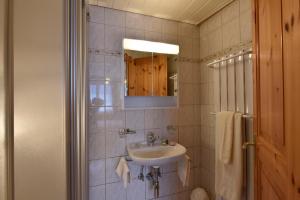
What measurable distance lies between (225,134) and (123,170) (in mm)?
1004

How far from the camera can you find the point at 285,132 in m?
0.62

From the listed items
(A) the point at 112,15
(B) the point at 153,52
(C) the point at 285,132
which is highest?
(A) the point at 112,15

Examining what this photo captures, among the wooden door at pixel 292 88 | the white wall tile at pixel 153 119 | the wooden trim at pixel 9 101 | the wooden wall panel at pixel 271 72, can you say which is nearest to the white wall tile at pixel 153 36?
the white wall tile at pixel 153 119

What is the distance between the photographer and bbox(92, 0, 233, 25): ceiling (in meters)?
1.70

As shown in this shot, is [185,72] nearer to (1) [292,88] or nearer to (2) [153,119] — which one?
(2) [153,119]

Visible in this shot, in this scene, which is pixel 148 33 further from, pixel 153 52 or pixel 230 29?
pixel 230 29

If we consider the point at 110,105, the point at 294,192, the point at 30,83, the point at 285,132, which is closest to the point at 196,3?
the point at 110,105

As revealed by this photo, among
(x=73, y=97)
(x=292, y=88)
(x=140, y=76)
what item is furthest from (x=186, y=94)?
(x=73, y=97)

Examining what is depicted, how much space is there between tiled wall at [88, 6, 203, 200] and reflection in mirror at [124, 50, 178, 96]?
102 mm

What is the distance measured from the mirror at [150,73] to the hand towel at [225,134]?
2.13ft

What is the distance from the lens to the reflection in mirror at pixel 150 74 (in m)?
1.87

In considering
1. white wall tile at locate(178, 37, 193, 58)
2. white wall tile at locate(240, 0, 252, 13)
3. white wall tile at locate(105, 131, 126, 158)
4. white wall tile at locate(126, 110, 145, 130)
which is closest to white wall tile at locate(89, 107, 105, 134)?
white wall tile at locate(105, 131, 126, 158)

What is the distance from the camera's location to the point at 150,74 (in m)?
1.95

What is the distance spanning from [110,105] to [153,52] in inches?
30.4
